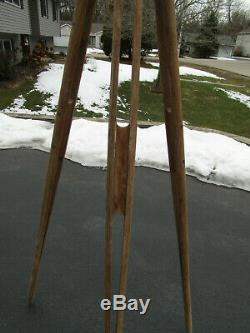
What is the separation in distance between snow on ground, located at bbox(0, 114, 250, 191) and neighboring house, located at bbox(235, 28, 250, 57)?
107 ft

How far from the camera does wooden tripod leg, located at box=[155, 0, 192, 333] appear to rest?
3.64 ft

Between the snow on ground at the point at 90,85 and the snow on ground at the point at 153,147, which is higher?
the snow on ground at the point at 153,147

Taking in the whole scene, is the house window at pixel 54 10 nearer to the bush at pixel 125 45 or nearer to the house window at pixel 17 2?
the bush at pixel 125 45

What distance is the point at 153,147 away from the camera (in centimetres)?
375

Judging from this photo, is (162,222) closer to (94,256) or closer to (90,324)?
(94,256)

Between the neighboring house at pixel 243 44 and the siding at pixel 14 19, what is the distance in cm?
2705

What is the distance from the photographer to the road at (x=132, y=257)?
1.71m

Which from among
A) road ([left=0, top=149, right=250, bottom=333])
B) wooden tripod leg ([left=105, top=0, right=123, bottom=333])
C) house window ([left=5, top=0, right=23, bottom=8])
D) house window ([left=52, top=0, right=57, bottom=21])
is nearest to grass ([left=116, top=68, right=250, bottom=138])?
road ([left=0, top=149, right=250, bottom=333])

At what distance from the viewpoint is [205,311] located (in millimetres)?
1778

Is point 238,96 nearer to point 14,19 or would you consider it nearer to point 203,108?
point 203,108

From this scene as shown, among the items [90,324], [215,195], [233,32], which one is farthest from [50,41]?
[233,32]

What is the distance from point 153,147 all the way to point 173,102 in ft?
8.45

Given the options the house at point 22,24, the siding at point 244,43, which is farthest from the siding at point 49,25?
the siding at point 244,43

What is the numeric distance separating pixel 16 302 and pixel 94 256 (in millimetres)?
549
